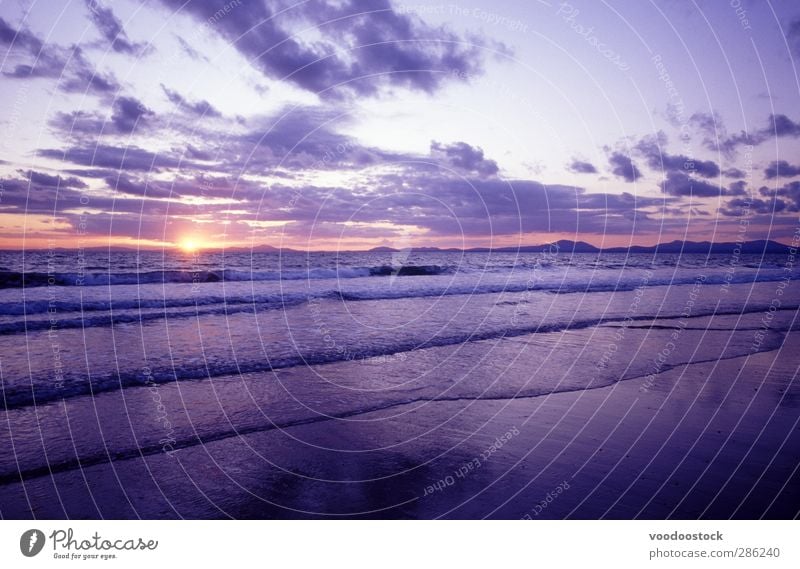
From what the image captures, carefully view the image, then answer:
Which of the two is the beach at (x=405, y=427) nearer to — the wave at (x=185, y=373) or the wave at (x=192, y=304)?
the wave at (x=185, y=373)

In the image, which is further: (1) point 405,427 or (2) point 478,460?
(1) point 405,427

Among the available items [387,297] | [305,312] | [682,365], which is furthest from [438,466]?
[387,297]

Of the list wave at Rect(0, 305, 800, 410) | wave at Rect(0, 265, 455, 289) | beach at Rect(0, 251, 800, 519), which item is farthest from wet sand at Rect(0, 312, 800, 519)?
wave at Rect(0, 265, 455, 289)

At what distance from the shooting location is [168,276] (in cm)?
3350

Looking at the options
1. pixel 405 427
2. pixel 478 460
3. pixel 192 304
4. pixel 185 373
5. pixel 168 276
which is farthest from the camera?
pixel 168 276

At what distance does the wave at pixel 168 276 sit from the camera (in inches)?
1078

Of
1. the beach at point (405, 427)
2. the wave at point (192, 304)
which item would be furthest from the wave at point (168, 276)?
the beach at point (405, 427)

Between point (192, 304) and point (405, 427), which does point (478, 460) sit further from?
point (192, 304)

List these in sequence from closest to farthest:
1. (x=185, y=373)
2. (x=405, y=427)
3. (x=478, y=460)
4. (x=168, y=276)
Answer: (x=478, y=460) → (x=405, y=427) → (x=185, y=373) → (x=168, y=276)

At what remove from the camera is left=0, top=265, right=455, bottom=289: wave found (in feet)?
89.9

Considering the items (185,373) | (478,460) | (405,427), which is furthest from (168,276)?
(478,460)

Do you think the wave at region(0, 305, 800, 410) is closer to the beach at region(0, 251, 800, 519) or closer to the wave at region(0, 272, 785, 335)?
the beach at region(0, 251, 800, 519)
